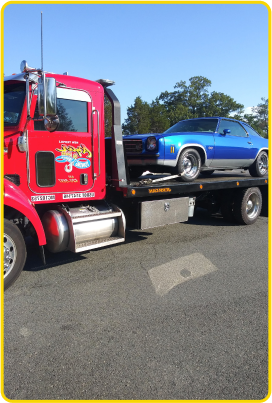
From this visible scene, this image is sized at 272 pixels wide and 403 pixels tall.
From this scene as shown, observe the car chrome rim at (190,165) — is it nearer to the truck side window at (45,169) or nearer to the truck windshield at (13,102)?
the truck side window at (45,169)

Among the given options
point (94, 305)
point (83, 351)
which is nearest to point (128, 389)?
point (83, 351)

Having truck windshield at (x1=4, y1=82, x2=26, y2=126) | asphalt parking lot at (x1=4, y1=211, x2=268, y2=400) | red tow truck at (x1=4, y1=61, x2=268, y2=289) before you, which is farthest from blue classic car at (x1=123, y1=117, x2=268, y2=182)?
truck windshield at (x1=4, y1=82, x2=26, y2=126)

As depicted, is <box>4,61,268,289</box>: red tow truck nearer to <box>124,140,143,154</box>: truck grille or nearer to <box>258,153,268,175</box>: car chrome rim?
<box>124,140,143,154</box>: truck grille

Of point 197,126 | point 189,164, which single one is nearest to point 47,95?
point 189,164

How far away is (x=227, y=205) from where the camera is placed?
779 centimetres

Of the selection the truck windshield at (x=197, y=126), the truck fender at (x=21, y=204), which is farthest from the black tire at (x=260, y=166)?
the truck fender at (x=21, y=204)

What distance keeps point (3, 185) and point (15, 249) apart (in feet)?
2.52

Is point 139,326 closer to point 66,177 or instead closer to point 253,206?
point 66,177

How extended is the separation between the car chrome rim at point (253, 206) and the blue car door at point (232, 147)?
2.58 ft

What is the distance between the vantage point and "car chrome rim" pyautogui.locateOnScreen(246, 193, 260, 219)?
789 cm

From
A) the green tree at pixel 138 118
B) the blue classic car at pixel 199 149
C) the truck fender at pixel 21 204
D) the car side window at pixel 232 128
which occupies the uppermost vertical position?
the green tree at pixel 138 118

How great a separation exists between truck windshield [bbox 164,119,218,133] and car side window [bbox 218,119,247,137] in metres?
0.16

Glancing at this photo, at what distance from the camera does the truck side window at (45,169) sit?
14.6ft

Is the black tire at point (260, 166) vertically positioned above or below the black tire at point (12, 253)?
above
